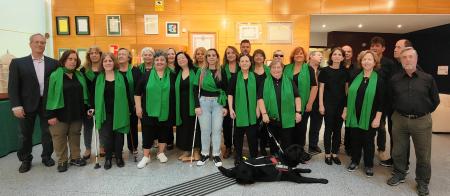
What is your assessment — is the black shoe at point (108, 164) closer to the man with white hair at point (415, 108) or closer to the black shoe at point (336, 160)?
the black shoe at point (336, 160)

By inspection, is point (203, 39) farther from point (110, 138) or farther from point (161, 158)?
point (110, 138)

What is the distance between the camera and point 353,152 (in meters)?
3.33

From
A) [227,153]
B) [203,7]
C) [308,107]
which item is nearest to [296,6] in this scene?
[203,7]

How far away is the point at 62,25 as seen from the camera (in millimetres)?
6133

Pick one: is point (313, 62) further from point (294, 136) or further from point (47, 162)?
point (47, 162)

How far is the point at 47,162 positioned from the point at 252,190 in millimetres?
2593

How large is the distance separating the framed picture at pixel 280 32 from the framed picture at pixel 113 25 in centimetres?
326

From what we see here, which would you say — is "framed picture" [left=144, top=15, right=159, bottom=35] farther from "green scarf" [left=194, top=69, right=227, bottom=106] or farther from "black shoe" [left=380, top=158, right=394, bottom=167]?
"black shoe" [left=380, top=158, right=394, bottom=167]

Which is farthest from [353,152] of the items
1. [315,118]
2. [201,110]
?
[201,110]

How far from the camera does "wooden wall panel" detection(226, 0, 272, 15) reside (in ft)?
19.5

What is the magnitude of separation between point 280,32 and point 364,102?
3284mm

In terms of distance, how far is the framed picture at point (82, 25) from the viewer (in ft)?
20.0

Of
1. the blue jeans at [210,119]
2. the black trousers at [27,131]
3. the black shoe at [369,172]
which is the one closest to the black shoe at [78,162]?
the black trousers at [27,131]

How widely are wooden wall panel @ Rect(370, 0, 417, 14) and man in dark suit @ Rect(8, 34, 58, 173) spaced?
19.8ft
